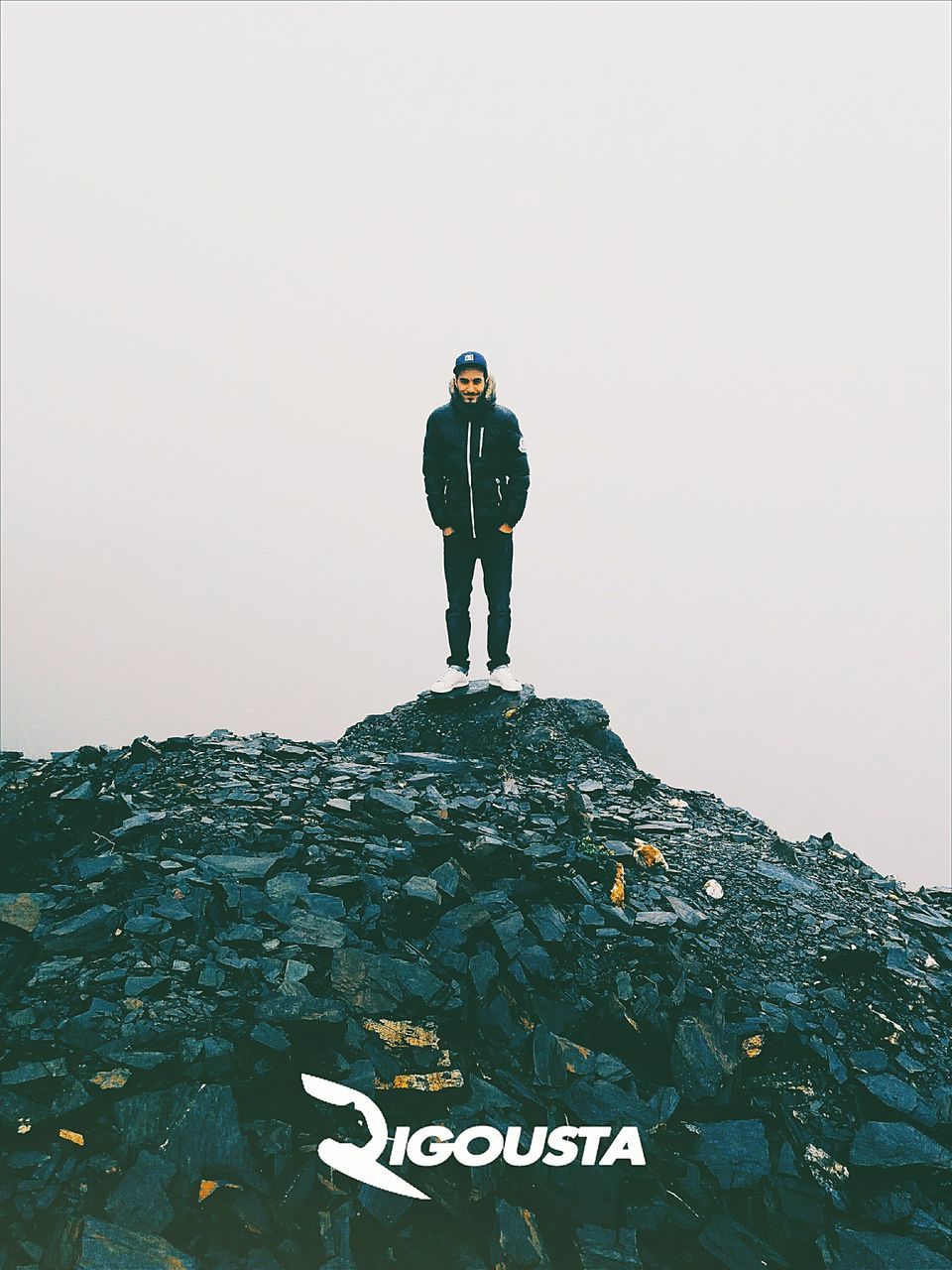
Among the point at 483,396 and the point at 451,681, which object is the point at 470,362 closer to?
the point at 483,396

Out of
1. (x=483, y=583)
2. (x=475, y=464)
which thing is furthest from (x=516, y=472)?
(x=483, y=583)

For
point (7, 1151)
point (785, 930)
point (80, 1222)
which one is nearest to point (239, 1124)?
point (80, 1222)

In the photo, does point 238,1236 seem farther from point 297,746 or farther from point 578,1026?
point 297,746

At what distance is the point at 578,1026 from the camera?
21.2 feet

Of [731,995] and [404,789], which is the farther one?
[404,789]

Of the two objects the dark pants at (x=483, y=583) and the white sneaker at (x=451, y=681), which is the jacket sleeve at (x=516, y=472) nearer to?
the dark pants at (x=483, y=583)

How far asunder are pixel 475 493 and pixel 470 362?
5.78ft

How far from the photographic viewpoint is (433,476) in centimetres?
1159

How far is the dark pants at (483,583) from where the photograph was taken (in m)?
11.8

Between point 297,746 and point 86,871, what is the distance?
12.0ft

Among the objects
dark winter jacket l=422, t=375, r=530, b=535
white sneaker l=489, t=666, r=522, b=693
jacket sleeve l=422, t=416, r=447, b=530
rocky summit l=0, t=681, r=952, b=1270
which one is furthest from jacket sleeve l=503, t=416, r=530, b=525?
rocky summit l=0, t=681, r=952, b=1270

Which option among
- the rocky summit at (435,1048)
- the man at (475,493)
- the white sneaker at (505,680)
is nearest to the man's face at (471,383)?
the man at (475,493)

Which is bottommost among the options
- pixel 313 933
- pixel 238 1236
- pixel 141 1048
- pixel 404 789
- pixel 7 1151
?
pixel 238 1236

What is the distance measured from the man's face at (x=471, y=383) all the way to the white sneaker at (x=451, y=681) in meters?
3.93
